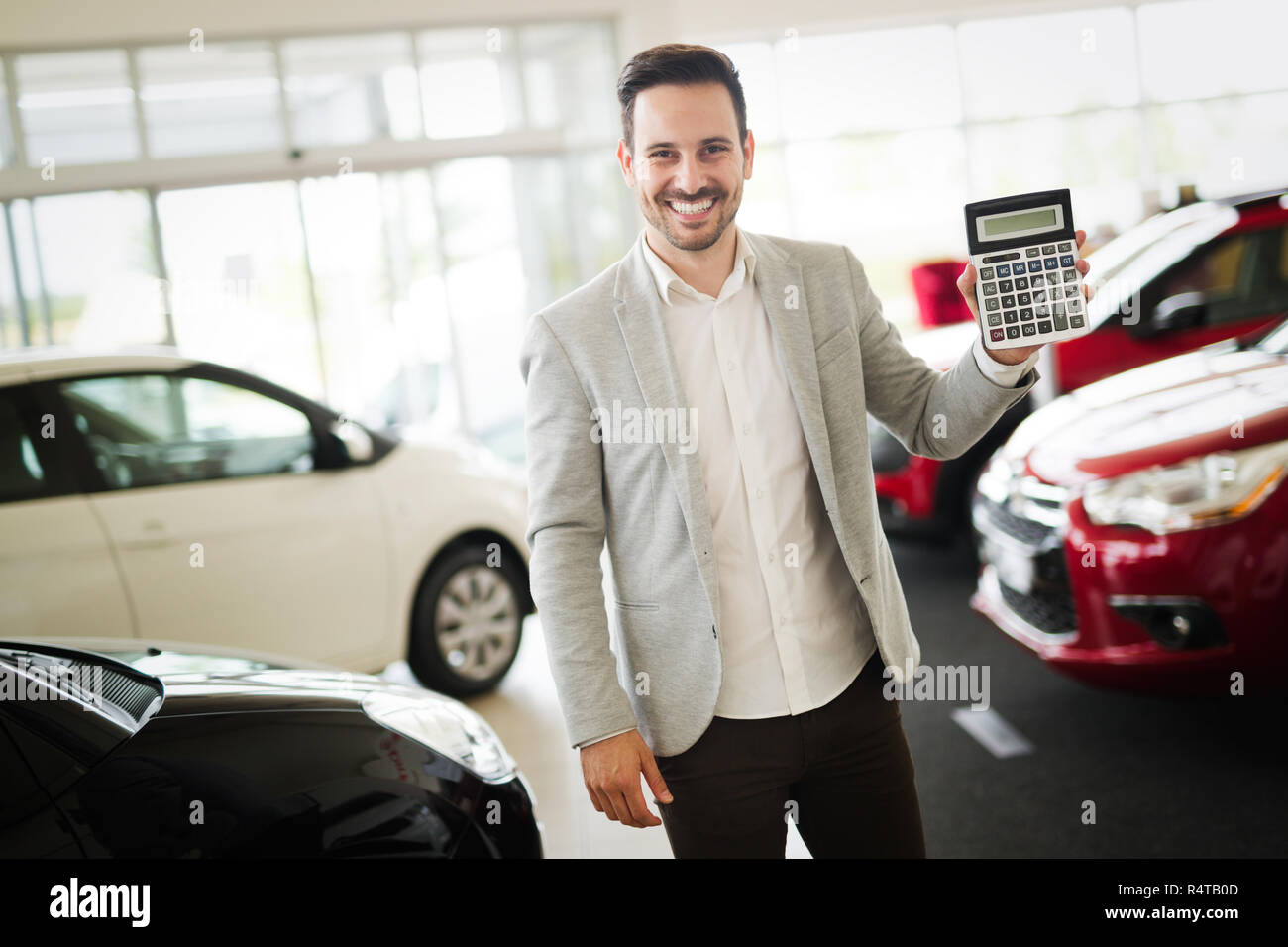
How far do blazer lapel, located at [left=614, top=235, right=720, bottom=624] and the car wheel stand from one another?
264 cm

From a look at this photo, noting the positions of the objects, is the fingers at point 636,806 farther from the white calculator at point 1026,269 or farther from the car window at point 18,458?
the car window at point 18,458

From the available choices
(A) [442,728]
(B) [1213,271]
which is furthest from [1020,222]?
(B) [1213,271]

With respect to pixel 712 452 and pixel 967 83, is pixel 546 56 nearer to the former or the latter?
pixel 967 83

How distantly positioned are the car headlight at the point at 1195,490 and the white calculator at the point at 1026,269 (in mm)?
1362

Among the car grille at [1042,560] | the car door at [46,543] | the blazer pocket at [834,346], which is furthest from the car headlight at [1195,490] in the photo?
the car door at [46,543]

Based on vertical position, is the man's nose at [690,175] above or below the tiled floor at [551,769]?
above

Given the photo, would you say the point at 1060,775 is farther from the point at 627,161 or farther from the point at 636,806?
the point at 627,161

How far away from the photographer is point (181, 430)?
11.7 feet

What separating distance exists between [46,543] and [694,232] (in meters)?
2.53

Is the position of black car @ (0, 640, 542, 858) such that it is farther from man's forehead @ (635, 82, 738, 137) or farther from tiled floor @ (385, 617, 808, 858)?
man's forehead @ (635, 82, 738, 137)

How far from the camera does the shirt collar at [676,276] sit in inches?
60.7

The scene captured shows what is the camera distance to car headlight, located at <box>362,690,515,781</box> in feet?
6.54

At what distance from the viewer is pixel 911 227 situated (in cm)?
1095

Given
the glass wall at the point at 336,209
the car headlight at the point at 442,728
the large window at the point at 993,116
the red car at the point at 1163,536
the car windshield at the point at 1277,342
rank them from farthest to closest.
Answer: the large window at the point at 993,116 → the glass wall at the point at 336,209 → the car windshield at the point at 1277,342 → the red car at the point at 1163,536 → the car headlight at the point at 442,728
